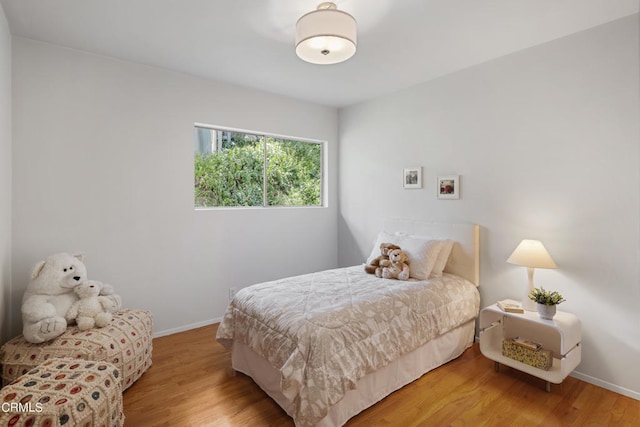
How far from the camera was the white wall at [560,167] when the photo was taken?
2225mm

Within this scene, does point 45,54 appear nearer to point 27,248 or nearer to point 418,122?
point 27,248

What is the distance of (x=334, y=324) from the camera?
1.93m

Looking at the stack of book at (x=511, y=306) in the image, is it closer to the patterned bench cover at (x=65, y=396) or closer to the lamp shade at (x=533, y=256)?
the lamp shade at (x=533, y=256)

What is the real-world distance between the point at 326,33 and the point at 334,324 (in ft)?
5.56

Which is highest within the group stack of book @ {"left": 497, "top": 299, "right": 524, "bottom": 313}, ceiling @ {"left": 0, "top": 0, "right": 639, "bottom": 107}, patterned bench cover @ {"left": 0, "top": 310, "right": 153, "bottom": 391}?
ceiling @ {"left": 0, "top": 0, "right": 639, "bottom": 107}

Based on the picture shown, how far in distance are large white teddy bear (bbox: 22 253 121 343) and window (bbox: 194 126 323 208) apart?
4.32ft

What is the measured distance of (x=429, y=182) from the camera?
11.2 feet

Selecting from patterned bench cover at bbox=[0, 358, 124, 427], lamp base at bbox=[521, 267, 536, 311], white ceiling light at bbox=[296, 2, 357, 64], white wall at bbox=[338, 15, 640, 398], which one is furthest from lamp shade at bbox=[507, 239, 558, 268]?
patterned bench cover at bbox=[0, 358, 124, 427]

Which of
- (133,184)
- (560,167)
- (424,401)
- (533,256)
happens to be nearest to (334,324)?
(424,401)

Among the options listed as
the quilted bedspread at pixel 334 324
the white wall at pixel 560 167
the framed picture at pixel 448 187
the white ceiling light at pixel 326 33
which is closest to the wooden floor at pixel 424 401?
the quilted bedspread at pixel 334 324

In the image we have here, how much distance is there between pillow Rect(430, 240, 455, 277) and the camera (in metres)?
2.97

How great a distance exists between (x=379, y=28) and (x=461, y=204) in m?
1.79

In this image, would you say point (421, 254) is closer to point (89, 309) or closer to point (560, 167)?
point (560, 167)

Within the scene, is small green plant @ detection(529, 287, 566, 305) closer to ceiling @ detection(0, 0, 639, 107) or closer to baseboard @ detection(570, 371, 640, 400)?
baseboard @ detection(570, 371, 640, 400)
